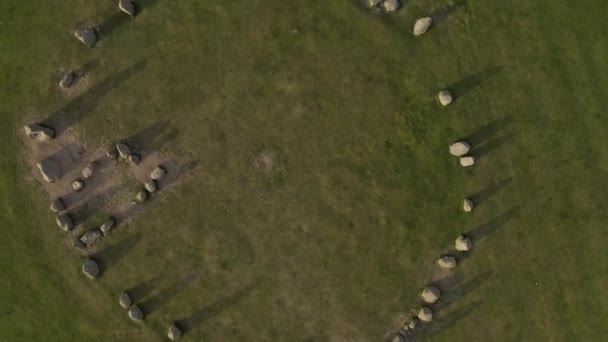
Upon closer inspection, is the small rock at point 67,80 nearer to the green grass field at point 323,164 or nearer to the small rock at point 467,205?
the green grass field at point 323,164

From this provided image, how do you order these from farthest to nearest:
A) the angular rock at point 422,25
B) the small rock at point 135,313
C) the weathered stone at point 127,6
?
the small rock at point 135,313
the weathered stone at point 127,6
the angular rock at point 422,25

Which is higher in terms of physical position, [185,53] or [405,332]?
[185,53]

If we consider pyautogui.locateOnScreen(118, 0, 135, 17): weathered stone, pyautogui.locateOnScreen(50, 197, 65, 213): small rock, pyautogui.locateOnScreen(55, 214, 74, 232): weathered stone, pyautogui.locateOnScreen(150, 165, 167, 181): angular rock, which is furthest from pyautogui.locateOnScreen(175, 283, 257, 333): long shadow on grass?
pyautogui.locateOnScreen(118, 0, 135, 17): weathered stone

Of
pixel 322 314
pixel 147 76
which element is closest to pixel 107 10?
pixel 147 76

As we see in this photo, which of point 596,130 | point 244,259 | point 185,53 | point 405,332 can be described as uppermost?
point 185,53

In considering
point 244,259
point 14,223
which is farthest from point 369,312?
point 14,223

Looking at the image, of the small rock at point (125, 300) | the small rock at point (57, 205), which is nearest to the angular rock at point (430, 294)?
the small rock at point (125, 300)

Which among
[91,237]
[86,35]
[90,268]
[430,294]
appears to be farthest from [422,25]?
[90,268]

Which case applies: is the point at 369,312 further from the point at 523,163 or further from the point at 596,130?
the point at 596,130
